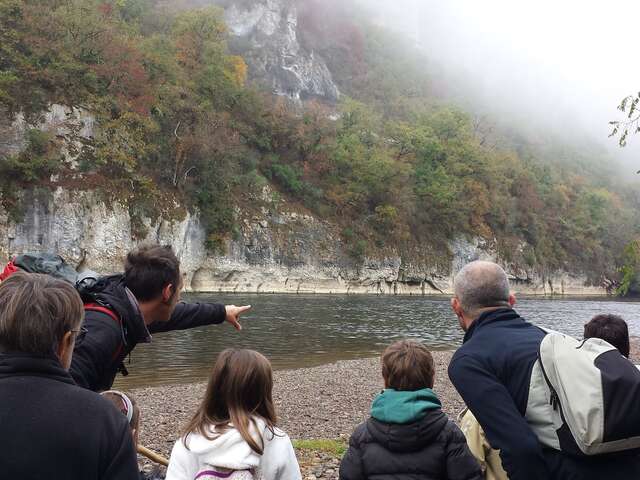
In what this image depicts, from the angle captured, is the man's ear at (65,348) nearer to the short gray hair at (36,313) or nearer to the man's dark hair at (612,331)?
the short gray hair at (36,313)

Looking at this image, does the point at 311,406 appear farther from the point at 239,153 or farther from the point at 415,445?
the point at 239,153

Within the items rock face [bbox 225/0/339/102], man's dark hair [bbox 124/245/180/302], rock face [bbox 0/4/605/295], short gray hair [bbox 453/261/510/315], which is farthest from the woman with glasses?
rock face [bbox 225/0/339/102]

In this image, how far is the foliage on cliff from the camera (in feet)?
151

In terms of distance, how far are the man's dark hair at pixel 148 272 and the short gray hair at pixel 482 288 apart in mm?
1676

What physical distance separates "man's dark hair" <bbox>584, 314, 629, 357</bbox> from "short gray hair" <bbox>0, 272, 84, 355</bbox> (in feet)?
12.5

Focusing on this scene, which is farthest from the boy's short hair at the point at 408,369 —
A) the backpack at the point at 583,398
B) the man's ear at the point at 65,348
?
the man's ear at the point at 65,348

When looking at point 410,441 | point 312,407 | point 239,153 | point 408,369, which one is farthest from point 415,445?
point 239,153

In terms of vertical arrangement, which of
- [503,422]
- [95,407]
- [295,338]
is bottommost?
[295,338]

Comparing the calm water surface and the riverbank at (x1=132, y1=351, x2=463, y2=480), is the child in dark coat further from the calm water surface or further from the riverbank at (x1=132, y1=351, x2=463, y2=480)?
the calm water surface

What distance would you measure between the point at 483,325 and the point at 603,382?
715 millimetres

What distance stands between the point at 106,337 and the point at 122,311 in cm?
18

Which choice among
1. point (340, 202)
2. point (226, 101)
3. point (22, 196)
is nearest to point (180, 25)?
point (226, 101)

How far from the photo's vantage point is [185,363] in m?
17.5

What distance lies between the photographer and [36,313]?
1896 mm
